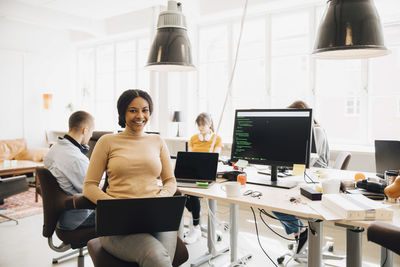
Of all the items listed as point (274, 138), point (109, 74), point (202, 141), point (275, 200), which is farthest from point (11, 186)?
point (109, 74)

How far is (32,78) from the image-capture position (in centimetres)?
696

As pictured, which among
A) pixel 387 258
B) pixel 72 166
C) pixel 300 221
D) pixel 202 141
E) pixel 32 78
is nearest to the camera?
pixel 387 258

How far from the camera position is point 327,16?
1829mm

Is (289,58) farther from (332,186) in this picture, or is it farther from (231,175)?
(332,186)

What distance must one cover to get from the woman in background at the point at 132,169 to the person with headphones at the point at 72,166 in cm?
34

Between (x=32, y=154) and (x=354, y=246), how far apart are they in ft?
19.9

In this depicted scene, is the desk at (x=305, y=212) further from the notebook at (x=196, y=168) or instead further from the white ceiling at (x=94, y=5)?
the white ceiling at (x=94, y=5)

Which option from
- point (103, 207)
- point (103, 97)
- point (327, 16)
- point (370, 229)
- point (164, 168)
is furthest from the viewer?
point (103, 97)

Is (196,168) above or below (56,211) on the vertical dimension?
above

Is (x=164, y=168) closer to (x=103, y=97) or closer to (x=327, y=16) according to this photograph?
(x=327, y=16)

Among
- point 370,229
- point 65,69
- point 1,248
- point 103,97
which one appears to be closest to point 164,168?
point 370,229

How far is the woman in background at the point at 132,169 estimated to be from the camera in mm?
1595

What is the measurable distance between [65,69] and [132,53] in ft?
5.96

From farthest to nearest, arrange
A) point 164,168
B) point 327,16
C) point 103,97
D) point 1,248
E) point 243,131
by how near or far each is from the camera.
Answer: point 103,97, point 1,248, point 243,131, point 164,168, point 327,16
